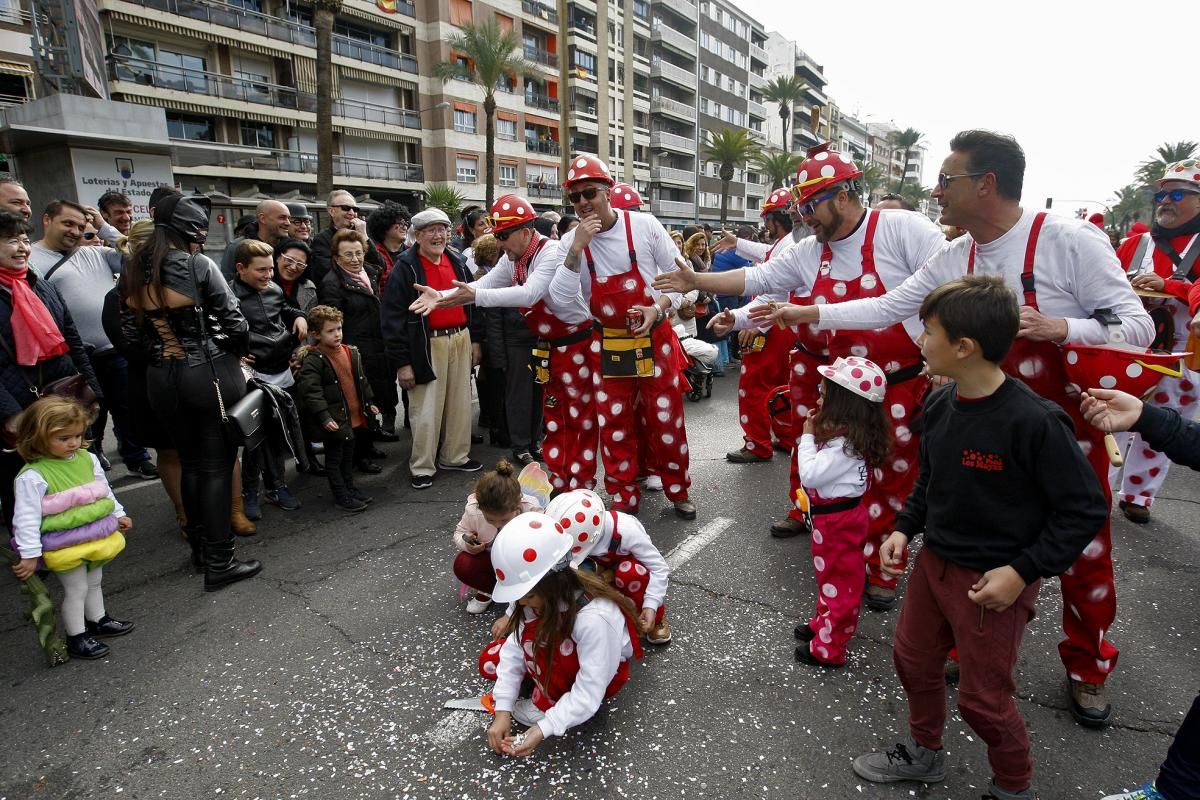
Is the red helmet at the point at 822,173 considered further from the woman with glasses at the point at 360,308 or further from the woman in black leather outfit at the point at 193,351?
the woman with glasses at the point at 360,308

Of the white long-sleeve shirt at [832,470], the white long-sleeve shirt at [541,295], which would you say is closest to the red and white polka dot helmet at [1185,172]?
the white long-sleeve shirt at [832,470]

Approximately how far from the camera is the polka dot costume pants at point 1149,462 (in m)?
4.01

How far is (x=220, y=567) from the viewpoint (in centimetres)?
358

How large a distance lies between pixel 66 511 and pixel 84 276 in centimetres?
253

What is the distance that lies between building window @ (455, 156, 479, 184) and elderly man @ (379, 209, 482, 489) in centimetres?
3201

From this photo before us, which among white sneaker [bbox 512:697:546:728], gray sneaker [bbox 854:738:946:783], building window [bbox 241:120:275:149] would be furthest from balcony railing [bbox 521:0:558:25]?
gray sneaker [bbox 854:738:946:783]

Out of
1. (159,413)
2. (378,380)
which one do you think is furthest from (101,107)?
(159,413)

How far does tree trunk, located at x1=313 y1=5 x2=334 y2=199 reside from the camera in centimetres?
1623

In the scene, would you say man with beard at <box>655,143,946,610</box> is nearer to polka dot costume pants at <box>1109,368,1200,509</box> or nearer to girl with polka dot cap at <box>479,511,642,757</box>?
girl with polka dot cap at <box>479,511,642,757</box>

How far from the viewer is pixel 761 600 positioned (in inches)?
130

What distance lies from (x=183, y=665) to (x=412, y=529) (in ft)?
5.16

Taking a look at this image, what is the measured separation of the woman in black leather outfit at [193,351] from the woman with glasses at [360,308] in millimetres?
1546

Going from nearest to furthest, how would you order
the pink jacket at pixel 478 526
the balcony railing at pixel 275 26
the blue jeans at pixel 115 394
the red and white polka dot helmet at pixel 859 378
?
the red and white polka dot helmet at pixel 859 378 < the pink jacket at pixel 478 526 < the blue jeans at pixel 115 394 < the balcony railing at pixel 275 26

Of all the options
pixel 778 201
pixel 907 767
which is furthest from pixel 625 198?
pixel 907 767
